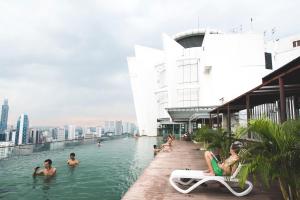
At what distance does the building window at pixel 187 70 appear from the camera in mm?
55000

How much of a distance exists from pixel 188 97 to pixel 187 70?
6484mm

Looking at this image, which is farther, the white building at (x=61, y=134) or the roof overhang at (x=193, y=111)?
the white building at (x=61, y=134)

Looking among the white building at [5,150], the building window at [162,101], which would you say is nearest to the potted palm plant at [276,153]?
the white building at [5,150]

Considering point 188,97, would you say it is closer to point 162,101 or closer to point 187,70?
point 187,70

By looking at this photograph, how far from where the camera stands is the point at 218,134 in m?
9.63

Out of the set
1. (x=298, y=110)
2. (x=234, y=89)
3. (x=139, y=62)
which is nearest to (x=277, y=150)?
(x=298, y=110)

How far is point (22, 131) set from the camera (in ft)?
271

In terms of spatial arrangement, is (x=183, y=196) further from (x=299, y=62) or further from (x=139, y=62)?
(x=139, y=62)

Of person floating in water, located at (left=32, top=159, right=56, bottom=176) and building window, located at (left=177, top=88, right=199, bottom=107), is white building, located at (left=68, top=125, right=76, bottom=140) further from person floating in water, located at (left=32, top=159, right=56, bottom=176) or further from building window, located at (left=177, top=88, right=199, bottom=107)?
person floating in water, located at (left=32, top=159, right=56, bottom=176)

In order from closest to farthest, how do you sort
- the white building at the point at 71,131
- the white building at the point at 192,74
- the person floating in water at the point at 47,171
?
the person floating in water at the point at 47,171, the white building at the point at 192,74, the white building at the point at 71,131

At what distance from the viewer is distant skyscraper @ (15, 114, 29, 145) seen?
82.1m

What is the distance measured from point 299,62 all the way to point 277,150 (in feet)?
6.97

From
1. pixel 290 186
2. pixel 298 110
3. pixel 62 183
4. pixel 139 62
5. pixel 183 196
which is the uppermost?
pixel 139 62

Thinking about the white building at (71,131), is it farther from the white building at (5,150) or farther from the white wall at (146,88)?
the white building at (5,150)
